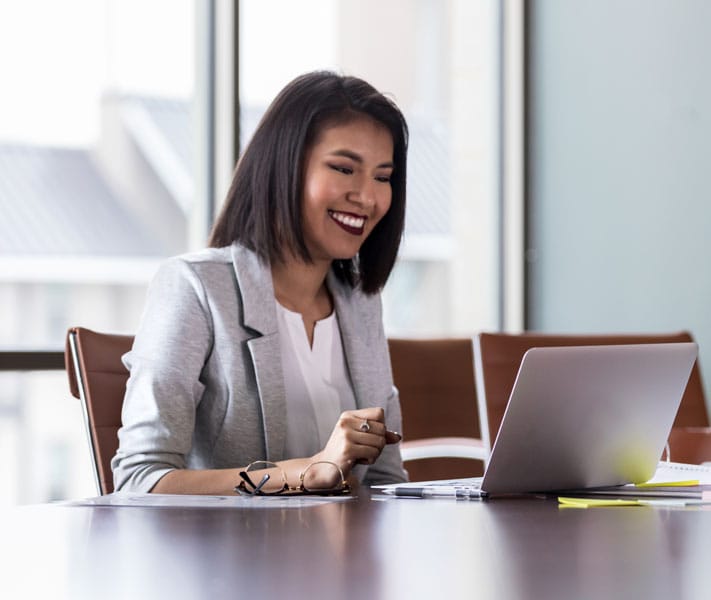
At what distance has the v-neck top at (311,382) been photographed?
197cm

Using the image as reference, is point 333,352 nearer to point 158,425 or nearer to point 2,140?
point 158,425

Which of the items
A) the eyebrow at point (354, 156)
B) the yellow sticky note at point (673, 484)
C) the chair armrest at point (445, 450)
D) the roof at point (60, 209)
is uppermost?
the roof at point (60, 209)

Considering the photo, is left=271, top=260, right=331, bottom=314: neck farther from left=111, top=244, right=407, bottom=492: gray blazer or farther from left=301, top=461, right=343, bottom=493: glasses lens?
left=301, top=461, right=343, bottom=493: glasses lens

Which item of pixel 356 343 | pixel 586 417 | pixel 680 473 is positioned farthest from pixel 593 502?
pixel 356 343

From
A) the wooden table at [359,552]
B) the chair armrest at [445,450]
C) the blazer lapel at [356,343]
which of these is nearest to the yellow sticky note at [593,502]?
the wooden table at [359,552]

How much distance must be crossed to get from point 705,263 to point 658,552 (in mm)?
2751

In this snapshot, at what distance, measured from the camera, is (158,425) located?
5.52 ft

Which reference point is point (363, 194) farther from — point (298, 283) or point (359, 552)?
point (359, 552)

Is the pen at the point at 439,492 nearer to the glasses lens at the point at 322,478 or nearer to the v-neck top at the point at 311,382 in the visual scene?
the glasses lens at the point at 322,478

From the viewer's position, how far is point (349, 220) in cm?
209

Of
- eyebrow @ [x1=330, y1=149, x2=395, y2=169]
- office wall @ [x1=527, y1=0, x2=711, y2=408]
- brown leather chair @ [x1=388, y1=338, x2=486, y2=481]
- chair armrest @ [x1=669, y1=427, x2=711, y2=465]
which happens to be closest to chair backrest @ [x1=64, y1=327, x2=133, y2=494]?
eyebrow @ [x1=330, y1=149, x2=395, y2=169]

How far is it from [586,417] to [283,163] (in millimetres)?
888

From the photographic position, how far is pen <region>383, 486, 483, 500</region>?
137 cm

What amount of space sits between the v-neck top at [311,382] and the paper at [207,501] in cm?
56
